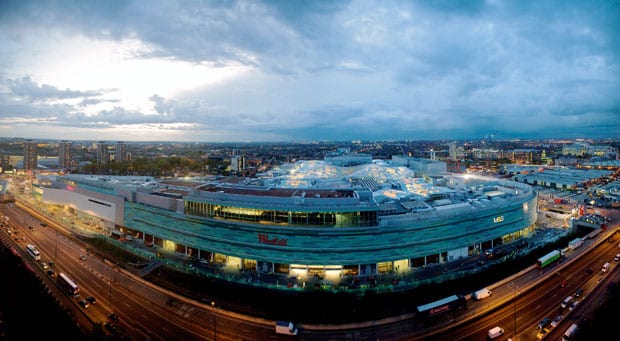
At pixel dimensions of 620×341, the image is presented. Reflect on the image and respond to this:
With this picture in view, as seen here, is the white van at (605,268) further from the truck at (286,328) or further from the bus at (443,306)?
the truck at (286,328)

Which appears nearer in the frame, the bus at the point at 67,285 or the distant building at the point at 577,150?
the bus at the point at 67,285

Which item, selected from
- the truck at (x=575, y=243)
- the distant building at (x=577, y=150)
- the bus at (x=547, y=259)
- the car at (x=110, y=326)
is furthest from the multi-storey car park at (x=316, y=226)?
the distant building at (x=577, y=150)

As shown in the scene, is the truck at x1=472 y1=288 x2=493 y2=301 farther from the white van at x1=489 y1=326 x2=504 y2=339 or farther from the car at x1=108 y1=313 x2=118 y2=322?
the car at x1=108 y1=313 x2=118 y2=322

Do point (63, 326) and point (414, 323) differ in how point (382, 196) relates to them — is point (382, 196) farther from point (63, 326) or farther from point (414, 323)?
point (63, 326)

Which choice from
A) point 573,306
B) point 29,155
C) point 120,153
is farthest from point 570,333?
point 29,155

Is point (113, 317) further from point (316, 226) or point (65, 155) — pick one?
point (65, 155)
